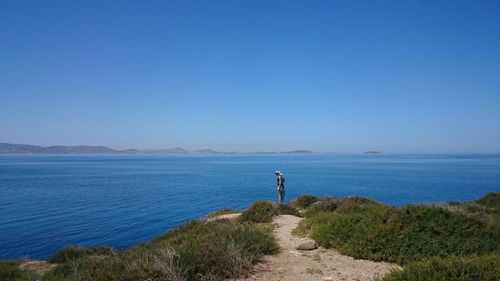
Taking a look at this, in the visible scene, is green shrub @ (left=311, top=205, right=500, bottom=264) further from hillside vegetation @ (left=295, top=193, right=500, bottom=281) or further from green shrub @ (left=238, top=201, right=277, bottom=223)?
green shrub @ (left=238, top=201, right=277, bottom=223)

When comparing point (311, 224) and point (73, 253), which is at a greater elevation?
point (311, 224)

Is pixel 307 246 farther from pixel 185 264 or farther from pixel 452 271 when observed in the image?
pixel 452 271

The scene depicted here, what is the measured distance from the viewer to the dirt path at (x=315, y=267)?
328 inches

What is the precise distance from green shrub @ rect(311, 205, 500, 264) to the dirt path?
435mm

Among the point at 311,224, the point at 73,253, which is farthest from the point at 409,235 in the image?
the point at 73,253

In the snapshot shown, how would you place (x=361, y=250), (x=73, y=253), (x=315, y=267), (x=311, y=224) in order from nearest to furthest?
(x=315, y=267) < (x=361, y=250) < (x=311, y=224) < (x=73, y=253)

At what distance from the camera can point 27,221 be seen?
32.9m

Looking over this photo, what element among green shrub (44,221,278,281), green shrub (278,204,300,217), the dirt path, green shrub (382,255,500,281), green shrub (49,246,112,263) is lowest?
green shrub (49,246,112,263)

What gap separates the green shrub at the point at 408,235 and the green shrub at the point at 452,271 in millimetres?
3123

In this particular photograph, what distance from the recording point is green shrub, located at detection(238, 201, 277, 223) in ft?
60.6

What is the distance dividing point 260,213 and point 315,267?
10.1 metres

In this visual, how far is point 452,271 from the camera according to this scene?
20.0ft

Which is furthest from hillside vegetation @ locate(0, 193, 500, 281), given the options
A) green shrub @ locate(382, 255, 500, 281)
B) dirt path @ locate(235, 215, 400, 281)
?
dirt path @ locate(235, 215, 400, 281)

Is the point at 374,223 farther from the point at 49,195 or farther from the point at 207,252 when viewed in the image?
the point at 49,195
